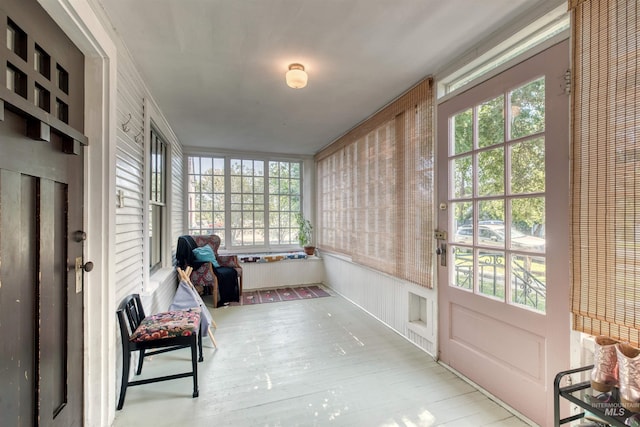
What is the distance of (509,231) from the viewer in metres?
1.87

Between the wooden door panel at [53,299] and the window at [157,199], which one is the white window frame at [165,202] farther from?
the wooden door panel at [53,299]

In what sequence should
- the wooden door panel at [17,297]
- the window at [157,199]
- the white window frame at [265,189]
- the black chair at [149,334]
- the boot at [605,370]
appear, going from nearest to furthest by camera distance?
the wooden door panel at [17,297] < the boot at [605,370] < the black chair at [149,334] < the window at [157,199] < the white window frame at [265,189]

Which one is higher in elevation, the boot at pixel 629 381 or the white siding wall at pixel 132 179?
the white siding wall at pixel 132 179

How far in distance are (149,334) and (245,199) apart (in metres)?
3.61

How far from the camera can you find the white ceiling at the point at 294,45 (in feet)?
5.40

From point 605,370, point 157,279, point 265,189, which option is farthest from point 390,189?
point 265,189

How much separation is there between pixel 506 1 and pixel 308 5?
1137 mm

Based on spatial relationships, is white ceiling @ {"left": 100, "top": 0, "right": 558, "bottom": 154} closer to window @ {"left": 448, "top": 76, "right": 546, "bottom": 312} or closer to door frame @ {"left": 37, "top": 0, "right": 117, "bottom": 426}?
door frame @ {"left": 37, "top": 0, "right": 117, "bottom": 426}

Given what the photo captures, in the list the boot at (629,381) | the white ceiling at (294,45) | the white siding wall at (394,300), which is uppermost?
the white ceiling at (294,45)

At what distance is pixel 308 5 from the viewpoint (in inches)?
63.6

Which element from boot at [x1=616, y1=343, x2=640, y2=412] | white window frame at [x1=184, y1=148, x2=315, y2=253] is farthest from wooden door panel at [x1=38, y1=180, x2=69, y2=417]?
white window frame at [x1=184, y1=148, x2=315, y2=253]

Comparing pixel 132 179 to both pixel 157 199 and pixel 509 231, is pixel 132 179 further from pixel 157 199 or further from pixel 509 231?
pixel 509 231

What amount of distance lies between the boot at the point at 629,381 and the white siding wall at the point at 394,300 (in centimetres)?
139

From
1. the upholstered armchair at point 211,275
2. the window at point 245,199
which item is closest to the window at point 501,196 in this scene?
the upholstered armchair at point 211,275
